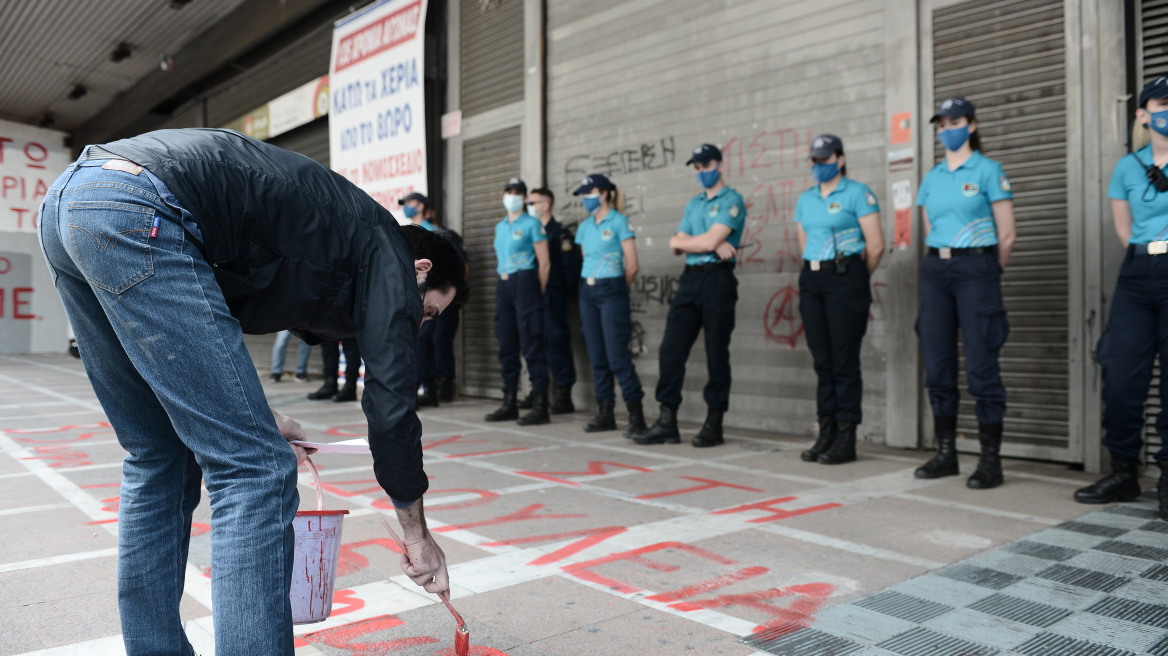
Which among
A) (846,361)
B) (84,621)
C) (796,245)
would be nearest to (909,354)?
(846,361)

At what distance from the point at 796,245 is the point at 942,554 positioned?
3.17 m

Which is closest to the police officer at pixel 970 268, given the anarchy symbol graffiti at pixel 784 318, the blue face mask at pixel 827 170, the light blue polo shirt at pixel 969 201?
the light blue polo shirt at pixel 969 201

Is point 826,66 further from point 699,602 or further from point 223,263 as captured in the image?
point 223,263

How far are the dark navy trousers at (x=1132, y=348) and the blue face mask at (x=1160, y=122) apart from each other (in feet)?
1.75

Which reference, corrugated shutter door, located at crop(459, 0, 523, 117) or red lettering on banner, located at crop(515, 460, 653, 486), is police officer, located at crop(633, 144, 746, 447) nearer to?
red lettering on banner, located at crop(515, 460, 653, 486)

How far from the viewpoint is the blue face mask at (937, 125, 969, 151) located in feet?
14.0

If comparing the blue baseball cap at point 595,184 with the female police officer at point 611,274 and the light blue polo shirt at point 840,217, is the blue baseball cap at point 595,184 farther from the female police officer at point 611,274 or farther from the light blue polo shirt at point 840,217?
the light blue polo shirt at point 840,217

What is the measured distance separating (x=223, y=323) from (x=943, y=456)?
391 cm

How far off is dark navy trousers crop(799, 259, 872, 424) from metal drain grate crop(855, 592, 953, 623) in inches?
94.2

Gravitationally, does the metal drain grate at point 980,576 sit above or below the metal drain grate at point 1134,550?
below

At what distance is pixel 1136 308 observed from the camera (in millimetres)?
3838

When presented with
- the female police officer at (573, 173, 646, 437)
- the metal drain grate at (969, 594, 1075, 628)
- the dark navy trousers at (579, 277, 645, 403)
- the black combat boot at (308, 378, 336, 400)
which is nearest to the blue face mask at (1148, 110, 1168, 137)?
the metal drain grate at (969, 594, 1075, 628)

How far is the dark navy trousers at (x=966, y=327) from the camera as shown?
166 inches

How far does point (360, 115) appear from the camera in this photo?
993 cm
